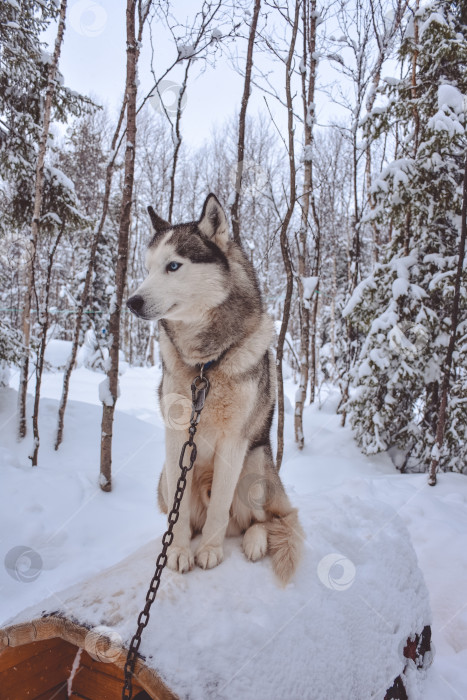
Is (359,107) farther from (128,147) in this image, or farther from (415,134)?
(128,147)

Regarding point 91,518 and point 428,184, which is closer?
point 91,518

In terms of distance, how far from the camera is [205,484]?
2.21m

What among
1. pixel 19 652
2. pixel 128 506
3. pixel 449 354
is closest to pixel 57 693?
pixel 19 652

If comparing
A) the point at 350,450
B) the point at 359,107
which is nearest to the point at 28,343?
the point at 350,450

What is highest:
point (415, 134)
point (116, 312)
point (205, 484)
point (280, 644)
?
point (415, 134)

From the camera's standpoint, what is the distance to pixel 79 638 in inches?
60.9

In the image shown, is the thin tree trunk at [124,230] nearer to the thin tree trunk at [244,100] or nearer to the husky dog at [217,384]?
the thin tree trunk at [244,100]

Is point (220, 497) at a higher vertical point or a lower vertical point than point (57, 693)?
higher

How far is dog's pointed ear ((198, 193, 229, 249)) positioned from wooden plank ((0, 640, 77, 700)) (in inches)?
85.1

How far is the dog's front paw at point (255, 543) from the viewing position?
2039 millimetres

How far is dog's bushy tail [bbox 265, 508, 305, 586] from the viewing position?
6.46 ft

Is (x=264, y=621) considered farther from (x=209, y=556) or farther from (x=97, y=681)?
(x=97, y=681)

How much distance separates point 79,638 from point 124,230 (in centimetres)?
446

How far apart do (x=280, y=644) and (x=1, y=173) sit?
7651mm
